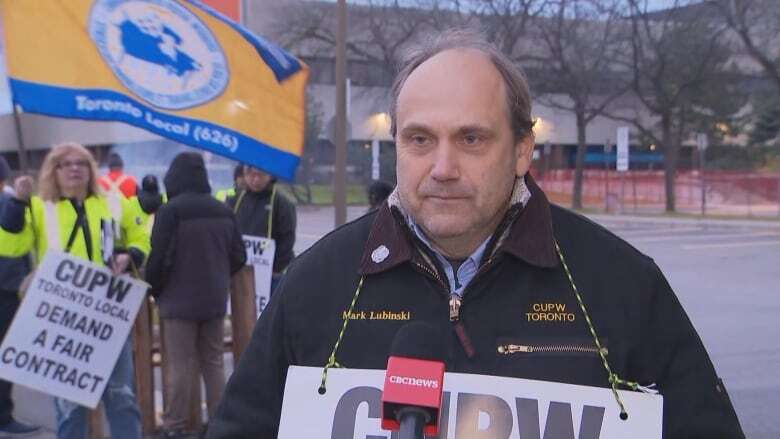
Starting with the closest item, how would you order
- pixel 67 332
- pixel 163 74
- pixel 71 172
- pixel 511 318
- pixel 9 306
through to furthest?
pixel 511 318
pixel 71 172
pixel 67 332
pixel 163 74
pixel 9 306

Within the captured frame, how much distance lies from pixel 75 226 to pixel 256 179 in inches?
104

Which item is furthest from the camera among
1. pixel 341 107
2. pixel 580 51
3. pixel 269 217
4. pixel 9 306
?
pixel 580 51

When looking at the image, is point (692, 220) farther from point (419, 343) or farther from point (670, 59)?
point (419, 343)

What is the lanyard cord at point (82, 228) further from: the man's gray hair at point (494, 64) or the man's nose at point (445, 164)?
the man's nose at point (445, 164)

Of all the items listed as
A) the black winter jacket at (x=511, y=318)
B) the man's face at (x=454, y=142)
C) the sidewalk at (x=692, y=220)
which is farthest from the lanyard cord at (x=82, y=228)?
the sidewalk at (x=692, y=220)

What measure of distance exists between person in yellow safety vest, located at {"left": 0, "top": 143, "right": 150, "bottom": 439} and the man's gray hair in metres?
3.99

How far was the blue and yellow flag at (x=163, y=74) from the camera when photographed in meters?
6.15

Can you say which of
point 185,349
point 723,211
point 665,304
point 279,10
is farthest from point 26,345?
point 723,211

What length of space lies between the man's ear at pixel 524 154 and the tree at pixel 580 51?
119 feet

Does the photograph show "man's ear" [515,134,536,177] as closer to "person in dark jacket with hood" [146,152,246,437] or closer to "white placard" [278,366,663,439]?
"white placard" [278,366,663,439]

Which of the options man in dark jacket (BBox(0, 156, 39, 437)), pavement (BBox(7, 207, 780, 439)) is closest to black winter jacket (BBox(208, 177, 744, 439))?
man in dark jacket (BBox(0, 156, 39, 437))

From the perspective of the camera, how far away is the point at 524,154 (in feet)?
8.19

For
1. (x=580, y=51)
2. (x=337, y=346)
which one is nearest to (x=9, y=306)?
(x=337, y=346)

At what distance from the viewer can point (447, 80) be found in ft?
7.62
